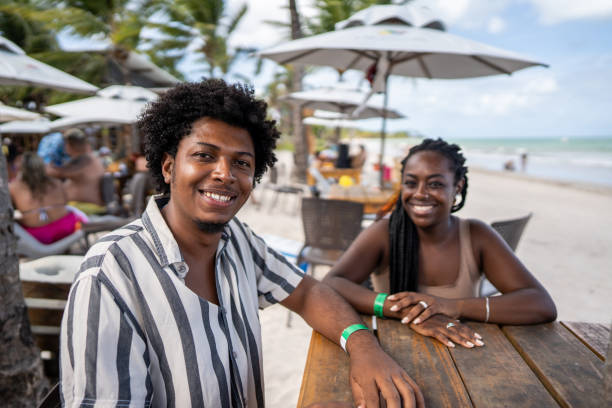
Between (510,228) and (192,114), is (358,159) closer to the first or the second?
(510,228)

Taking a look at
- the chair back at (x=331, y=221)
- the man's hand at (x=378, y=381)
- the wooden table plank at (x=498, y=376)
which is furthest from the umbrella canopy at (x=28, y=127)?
the wooden table plank at (x=498, y=376)

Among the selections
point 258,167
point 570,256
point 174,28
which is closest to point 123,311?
point 258,167

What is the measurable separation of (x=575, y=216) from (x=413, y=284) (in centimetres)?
997

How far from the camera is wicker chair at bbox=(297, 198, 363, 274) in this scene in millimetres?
3805

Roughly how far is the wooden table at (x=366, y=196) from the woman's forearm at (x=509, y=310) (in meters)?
3.15

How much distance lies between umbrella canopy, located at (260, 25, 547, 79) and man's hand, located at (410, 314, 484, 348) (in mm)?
2390

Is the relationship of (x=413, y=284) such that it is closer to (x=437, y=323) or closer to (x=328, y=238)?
(x=437, y=323)

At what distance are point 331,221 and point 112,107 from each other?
582 cm

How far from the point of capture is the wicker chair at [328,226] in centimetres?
380

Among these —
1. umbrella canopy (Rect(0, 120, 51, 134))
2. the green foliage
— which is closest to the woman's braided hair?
umbrella canopy (Rect(0, 120, 51, 134))

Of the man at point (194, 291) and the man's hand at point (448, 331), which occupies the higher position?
the man at point (194, 291)

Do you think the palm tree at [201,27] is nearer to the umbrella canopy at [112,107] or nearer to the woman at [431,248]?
the umbrella canopy at [112,107]

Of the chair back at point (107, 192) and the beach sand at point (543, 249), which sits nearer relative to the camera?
the beach sand at point (543, 249)

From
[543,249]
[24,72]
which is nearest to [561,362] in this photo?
[24,72]
